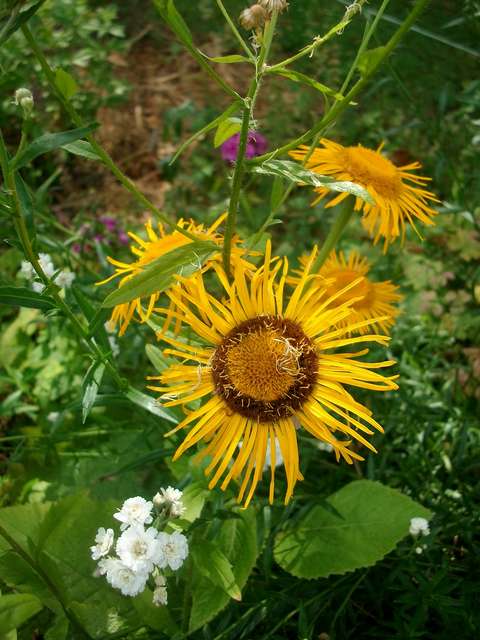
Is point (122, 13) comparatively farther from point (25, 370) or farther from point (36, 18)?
point (25, 370)

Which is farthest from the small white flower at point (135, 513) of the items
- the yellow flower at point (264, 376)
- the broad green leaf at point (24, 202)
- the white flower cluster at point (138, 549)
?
the broad green leaf at point (24, 202)

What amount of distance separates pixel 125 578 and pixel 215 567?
0.20 meters

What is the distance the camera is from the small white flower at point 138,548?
896 mm

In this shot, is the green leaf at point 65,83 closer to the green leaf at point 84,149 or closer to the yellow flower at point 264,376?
the green leaf at point 84,149

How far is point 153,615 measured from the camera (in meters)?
1.21

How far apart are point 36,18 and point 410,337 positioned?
1.80m

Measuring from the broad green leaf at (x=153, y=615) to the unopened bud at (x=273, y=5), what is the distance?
1049 mm

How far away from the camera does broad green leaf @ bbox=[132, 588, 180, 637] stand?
3.96 feet

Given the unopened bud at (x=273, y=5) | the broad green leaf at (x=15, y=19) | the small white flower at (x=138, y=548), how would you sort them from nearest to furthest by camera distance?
the broad green leaf at (x=15, y=19)
the unopened bud at (x=273, y=5)
the small white flower at (x=138, y=548)

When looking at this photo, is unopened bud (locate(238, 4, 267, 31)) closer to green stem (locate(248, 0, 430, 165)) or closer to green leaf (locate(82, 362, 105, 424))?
green stem (locate(248, 0, 430, 165))

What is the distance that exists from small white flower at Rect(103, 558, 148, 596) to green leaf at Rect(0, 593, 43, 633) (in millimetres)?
288

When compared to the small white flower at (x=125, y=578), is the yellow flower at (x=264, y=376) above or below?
above

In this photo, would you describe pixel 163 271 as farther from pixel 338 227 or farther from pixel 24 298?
pixel 338 227

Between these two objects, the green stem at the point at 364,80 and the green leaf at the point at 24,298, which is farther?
the green leaf at the point at 24,298
